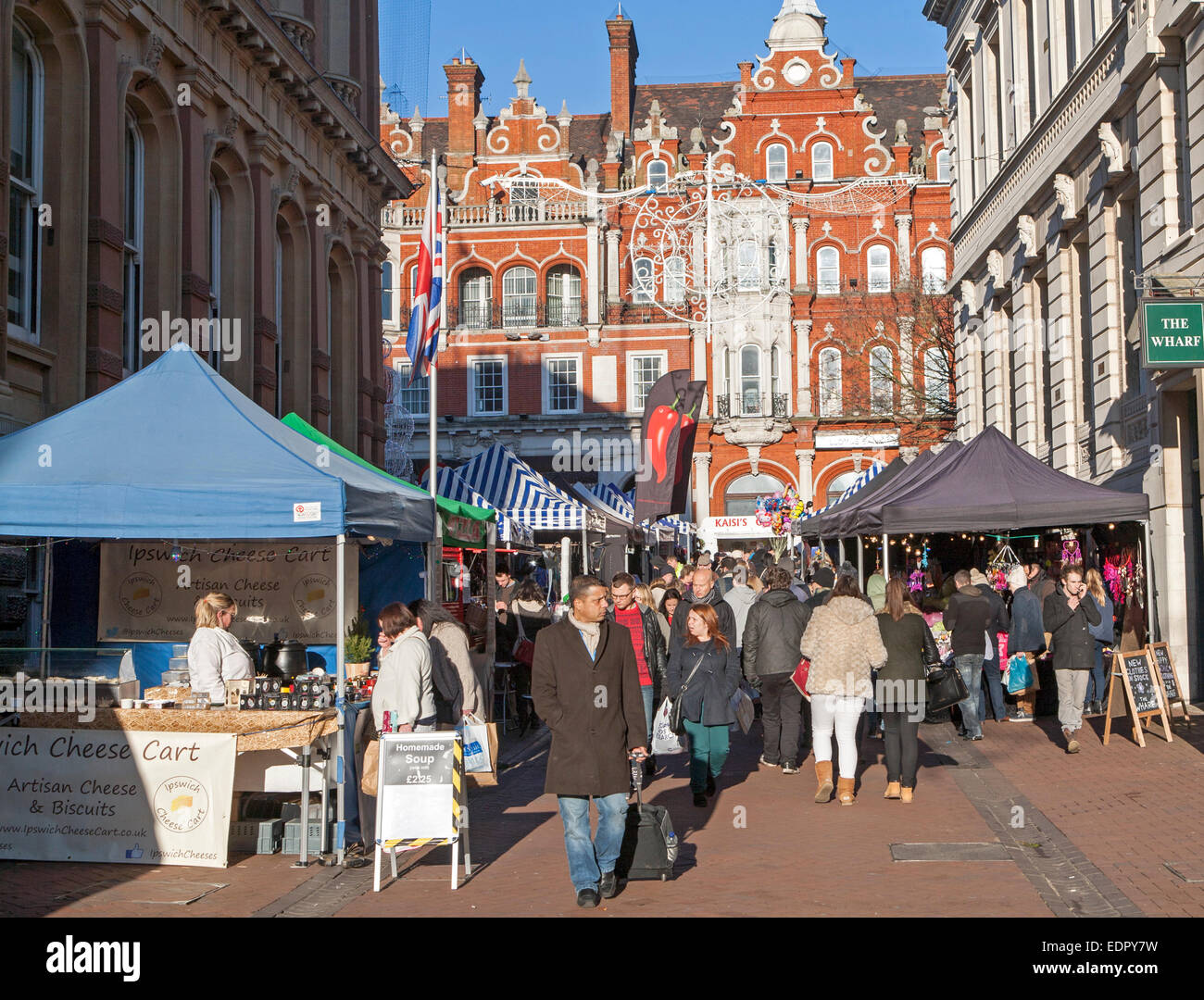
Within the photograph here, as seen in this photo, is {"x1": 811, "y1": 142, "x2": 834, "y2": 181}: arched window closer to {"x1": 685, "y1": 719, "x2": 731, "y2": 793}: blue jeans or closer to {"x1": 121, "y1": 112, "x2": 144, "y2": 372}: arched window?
{"x1": 121, "y1": 112, "x2": 144, "y2": 372}: arched window

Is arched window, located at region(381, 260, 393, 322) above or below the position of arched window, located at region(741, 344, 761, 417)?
above

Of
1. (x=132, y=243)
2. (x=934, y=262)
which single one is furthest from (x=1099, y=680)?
(x=934, y=262)

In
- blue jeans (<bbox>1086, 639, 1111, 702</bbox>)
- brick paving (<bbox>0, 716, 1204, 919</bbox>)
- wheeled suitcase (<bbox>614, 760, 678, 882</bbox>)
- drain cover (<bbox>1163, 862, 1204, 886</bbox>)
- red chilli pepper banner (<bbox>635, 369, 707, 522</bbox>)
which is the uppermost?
red chilli pepper banner (<bbox>635, 369, 707, 522</bbox>)

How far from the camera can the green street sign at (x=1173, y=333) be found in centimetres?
1352

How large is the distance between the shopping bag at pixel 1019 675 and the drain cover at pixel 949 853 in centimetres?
668

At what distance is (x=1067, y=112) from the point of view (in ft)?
66.4

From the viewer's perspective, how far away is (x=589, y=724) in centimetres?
760

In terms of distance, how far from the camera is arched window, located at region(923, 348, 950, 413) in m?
38.7

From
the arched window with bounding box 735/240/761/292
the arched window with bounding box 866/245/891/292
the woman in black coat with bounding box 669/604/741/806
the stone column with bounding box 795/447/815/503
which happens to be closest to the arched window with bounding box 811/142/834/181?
the arched window with bounding box 866/245/891/292

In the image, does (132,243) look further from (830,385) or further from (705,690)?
(830,385)

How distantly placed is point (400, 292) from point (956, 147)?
87.1 ft

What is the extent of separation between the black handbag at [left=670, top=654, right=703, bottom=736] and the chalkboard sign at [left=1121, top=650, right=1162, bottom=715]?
4.84 m

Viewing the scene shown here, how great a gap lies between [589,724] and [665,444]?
13.8 metres
